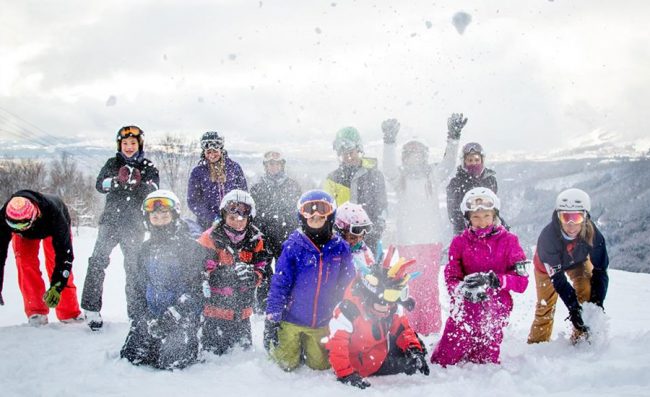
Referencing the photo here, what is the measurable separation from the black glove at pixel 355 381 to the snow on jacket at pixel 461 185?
2386 mm

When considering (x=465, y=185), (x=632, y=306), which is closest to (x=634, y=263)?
(x=632, y=306)

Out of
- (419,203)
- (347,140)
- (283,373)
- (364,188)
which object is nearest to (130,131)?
(347,140)

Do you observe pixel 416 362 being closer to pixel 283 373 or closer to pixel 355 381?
pixel 355 381

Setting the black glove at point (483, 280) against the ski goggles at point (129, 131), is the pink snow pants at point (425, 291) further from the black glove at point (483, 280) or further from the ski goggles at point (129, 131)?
the ski goggles at point (129, 131)

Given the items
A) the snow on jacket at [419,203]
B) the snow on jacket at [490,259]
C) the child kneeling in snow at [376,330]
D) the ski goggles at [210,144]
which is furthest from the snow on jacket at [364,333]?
the ski goggles at [210,144]

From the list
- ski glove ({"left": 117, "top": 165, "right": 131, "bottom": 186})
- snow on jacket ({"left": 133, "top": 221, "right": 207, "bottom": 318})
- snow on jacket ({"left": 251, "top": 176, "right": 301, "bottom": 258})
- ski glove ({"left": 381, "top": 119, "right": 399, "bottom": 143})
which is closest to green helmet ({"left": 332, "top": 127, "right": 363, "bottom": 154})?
ski glove ({"left": 381, "top": 119, "right": 399, "bottom": 143})

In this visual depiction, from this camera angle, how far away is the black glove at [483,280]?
12.8 ft

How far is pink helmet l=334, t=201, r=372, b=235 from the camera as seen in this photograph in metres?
4.59

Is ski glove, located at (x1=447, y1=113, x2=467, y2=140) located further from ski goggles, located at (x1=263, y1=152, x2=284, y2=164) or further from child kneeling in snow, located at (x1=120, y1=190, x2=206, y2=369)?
child kneeling in snow, located at (x1=120, y1=190, x2=206, y2=369)

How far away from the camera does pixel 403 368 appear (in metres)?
3.81

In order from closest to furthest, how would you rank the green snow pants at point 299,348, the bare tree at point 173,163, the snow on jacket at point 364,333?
the snow on jacket at point 364,333 → the green snow pants at point 299,348 → the bare tree at point 173,163

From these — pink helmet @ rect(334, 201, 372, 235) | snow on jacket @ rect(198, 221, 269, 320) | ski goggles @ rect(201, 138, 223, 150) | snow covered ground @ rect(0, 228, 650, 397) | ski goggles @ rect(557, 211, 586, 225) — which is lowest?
snow covered ground @ rect(0, 228, 650, 397)

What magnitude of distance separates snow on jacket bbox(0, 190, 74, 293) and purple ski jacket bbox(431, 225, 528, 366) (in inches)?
170

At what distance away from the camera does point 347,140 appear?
17.9ft
